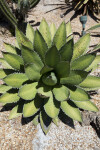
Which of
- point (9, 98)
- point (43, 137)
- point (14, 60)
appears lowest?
point (43, 137)

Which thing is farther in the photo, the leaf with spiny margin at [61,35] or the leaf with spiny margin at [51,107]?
the leaf with spiny margin at [61,35]

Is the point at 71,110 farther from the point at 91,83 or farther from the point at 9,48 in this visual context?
the point at 9,48

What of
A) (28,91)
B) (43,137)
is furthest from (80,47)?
(43,137)

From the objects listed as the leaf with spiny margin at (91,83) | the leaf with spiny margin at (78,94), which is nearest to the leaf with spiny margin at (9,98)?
the leaf with spiny margin at (78,94)

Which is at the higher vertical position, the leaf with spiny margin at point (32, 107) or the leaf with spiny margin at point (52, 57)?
the leaf with spiny margin at point (52, 57)

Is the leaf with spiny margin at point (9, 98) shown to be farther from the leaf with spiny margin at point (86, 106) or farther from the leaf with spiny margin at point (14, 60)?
the leaf with spiny margin at point (86, 106)

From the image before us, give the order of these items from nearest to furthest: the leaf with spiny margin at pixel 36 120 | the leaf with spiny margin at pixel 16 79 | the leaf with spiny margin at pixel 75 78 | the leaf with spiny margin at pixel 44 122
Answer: the leaf with spiny margin at pixel 75 78, the leaf with spiny margin at pixel 16 79, the leaf with spiny margin at pixel 44 122, the leaf with spiny margin at pixel 36 120

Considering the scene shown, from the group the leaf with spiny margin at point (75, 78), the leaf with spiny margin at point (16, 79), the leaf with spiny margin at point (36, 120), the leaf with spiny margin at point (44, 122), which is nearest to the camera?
the leaf with spiny margin at point (75, 78)

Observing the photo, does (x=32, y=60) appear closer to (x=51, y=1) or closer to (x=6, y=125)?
(x=6, y=125)

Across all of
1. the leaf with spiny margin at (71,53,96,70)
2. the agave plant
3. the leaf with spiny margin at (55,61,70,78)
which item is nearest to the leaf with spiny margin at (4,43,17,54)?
the agave plant

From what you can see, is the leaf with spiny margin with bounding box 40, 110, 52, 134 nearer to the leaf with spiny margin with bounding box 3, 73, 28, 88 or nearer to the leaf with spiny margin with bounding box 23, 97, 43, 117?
the leaf with spiny margin with bounding box 23, 97, 43, 117
